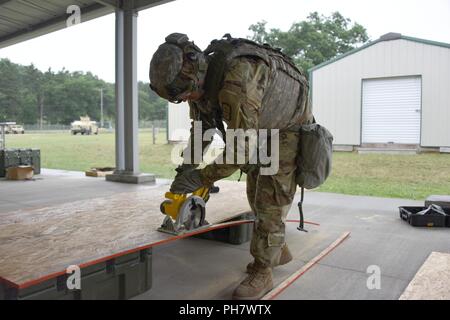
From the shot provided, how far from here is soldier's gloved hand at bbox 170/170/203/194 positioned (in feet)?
7.09

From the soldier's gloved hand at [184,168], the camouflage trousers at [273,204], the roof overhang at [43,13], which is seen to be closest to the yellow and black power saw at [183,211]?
the soldier's gloved hand at [184,168]

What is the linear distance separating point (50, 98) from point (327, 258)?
4256 cm

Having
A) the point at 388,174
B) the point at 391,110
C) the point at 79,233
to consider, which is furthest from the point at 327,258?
the point at 391,110

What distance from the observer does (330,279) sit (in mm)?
2797

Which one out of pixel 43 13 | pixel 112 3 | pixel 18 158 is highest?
pixel 43 13

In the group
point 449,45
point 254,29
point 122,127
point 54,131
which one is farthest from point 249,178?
point 54,131

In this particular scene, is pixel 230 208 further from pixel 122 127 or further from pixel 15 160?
pixel 15 160

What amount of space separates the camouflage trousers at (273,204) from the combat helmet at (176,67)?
722 millimetres

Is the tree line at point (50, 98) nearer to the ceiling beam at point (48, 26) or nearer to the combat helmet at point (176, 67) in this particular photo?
the ceiling beam at point (48, 26)

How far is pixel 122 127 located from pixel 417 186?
626 centimetres

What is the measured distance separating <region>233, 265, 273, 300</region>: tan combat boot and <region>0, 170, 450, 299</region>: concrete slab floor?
0.35ft

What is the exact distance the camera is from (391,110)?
1090 centimetres
